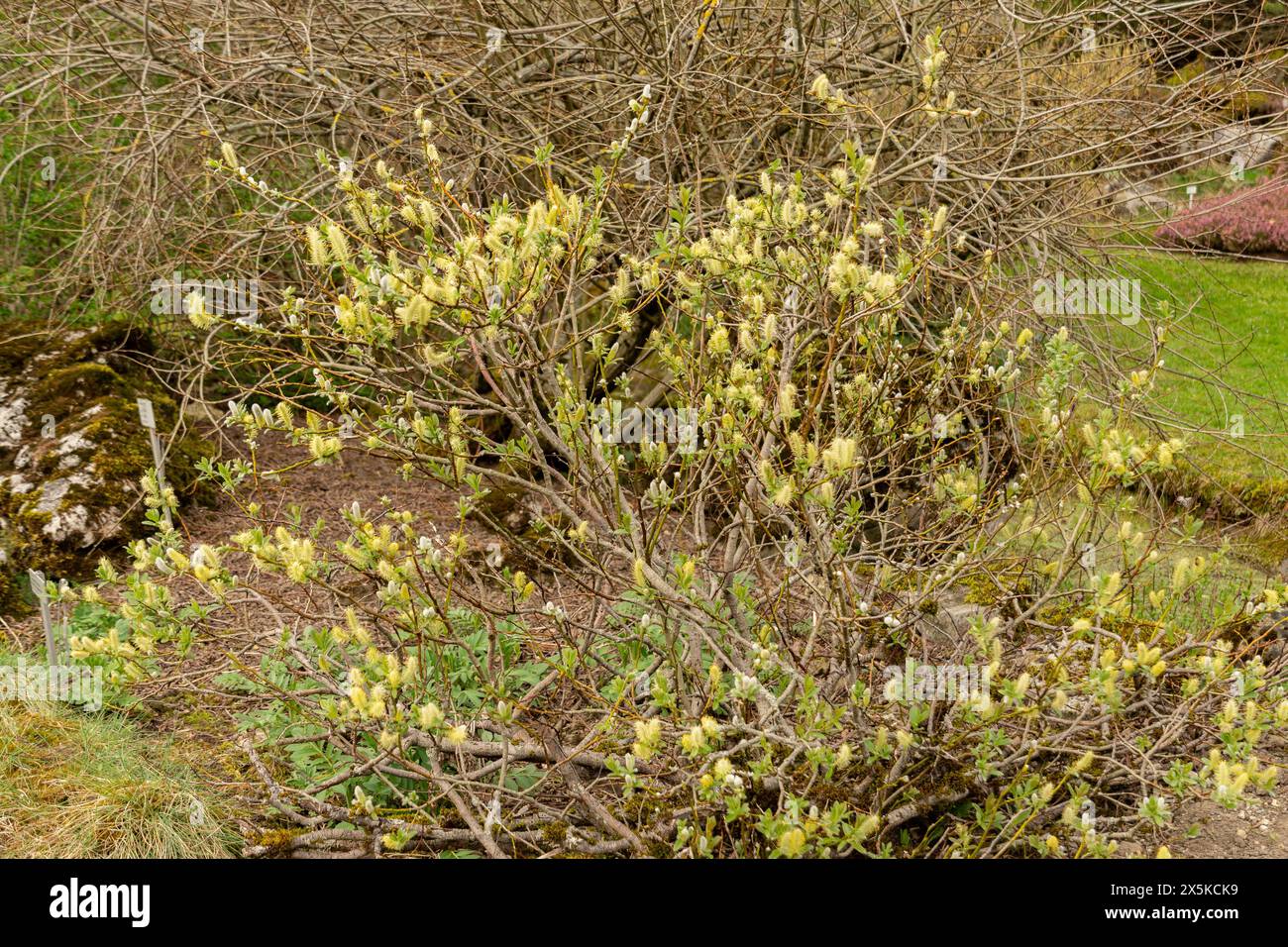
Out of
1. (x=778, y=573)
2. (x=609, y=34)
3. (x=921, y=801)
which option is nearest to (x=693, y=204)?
(x=609, y=34)

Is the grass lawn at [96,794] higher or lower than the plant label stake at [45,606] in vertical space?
lower

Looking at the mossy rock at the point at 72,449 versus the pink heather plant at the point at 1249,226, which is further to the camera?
the pink heather plant at the point at 1249,226

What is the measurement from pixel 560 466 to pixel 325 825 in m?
2.51

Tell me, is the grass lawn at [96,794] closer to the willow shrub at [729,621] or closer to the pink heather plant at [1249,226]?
the willow shrub at [729,621]

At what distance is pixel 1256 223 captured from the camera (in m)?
9.56

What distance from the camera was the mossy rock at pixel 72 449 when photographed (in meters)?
4.64

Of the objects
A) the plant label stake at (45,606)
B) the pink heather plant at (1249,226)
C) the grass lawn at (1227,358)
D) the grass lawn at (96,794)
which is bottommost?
the grass lawn at (96,794)

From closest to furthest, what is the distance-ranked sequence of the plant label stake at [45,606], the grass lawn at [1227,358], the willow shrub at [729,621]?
the willow shrub at [729,621]
the plant label stake at [45,606]
the grass lawn at [1227,358]

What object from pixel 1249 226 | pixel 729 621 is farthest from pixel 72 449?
pixel 1249 226

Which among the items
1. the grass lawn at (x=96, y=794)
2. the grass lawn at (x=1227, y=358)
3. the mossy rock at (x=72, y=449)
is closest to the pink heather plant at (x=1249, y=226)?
the grass lawn at (x=1227, y=358)

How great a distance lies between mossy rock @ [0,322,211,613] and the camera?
15.2ft

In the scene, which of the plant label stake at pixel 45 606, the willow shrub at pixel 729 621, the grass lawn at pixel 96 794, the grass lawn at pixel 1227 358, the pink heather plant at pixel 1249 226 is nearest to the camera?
the willow shrub at pixel 729 621

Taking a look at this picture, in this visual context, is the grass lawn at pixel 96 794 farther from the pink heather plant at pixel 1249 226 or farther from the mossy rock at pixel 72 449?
the pink heather plant at pixel 1249 226

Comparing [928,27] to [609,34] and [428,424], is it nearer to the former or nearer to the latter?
[609,34]
